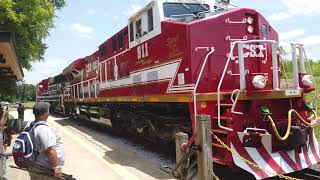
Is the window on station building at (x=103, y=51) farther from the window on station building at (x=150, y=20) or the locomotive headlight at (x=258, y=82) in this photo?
the locomotive headlight at (x=258, y=82)

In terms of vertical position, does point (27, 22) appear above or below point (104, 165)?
above

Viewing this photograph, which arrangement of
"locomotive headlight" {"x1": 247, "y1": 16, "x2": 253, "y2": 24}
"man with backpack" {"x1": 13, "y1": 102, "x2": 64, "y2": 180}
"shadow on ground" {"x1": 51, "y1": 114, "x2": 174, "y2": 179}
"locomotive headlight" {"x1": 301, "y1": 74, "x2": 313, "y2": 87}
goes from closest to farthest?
1. "man with backpack" {"x1": 13, "y1": 102, "x2": 64, "y2": 180}
2. "locomotive headlight" {"x1": 301, "y1": 74, "x2": 313, "y2": 87}
3. "locomotive headlight" {"x1": 247, "y1": 16, "x2": 253, "y2": 24}
4. "shadow on ground" {"x1": 51, "y1": 114, "x2": 174, "y2": 179}

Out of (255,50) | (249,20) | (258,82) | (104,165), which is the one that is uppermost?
(249,20)

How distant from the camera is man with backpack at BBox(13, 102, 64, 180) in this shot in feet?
15.1

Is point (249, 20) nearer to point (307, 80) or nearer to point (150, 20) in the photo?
point (307, 80)

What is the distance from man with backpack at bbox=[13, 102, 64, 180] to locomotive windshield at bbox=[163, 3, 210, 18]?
501cm

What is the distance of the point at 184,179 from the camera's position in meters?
6.41

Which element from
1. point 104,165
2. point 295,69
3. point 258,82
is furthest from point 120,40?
point 295,69

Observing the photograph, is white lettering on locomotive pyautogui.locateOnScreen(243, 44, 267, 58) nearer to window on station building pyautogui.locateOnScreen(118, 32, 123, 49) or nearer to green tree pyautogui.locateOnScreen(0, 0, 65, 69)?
window on station building pyautogui.locateOnScreen(118, 32, 123, 49)

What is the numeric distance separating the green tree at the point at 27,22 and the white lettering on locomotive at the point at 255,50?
11.1m

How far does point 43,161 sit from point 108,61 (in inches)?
377

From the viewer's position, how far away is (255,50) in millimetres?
8102

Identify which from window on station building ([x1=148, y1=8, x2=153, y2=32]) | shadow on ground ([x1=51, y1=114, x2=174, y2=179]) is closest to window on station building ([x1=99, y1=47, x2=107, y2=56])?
shadow on ground ([x1=51, y1=114, x2=174, y2=179])

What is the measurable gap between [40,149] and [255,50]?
489cm
